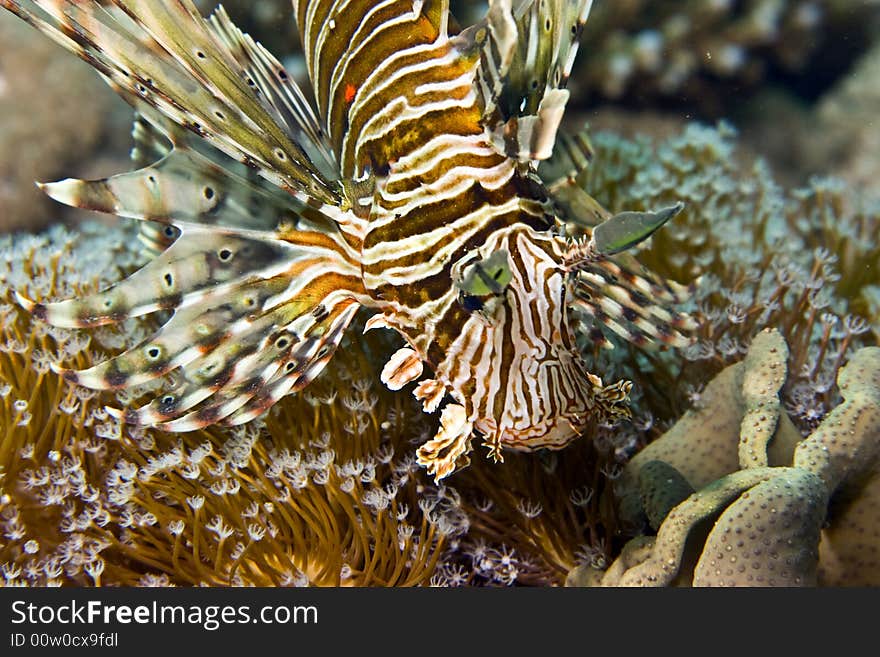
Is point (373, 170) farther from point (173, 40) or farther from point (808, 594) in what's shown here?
point (808, 594)

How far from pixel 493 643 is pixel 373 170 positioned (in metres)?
1.45

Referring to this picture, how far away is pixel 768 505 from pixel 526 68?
4.37ft

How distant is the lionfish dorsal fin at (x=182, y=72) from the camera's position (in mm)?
1910

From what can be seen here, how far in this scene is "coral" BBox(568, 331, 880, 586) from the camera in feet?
5.97

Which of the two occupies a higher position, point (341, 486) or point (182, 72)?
point (182, 72)

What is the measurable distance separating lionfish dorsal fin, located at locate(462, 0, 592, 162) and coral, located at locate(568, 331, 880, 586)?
1.05 m

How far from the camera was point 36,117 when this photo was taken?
200 inches

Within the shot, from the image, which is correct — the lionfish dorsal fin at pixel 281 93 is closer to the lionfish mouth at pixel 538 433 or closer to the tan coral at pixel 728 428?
the lionfish mouth at pixel 538 433

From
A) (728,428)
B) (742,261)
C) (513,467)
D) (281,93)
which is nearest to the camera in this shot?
(513,467)

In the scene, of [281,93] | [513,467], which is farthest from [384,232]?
[281,93]

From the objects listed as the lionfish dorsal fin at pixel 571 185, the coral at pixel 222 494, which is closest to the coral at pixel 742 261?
the lionfish dorsal fin at pixel 571 185

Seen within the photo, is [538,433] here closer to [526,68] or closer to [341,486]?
[341,486]

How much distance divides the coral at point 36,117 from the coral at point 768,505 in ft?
15.0

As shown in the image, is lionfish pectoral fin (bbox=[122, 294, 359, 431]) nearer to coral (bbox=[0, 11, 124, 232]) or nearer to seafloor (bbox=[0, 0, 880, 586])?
seafloor (bbox=[0, 0, 880, 586])
